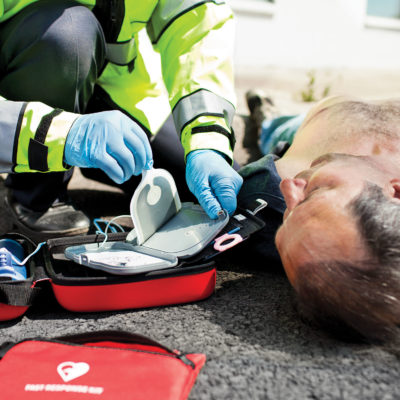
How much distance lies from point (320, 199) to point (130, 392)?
23.3 inches

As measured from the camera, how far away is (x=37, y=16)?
1.55 meters

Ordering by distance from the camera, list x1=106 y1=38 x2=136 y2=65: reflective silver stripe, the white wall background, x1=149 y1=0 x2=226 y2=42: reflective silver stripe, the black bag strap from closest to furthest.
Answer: the black bag strap
x1=149 y1=0 x2=226 y2=42: reflective silver stripe
x1=106 y1=38 x2=136 y2=65: reflective silver stripe
the white wall background

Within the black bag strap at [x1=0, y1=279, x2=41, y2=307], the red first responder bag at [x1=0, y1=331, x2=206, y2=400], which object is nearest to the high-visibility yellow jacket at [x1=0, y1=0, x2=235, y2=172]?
the black bag strap at [x1=0, y1=279, x2=41, y2=307]

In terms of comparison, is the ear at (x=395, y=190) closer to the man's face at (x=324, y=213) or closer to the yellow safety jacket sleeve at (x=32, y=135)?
the man's face at (x=324, y=213)

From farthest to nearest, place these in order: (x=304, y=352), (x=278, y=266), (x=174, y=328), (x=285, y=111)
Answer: (x=285, y=111)
(x=278, y=266)
(x=174, y=328)
(x=304, y=352)

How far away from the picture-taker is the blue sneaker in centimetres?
122

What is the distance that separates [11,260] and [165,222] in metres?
0.45

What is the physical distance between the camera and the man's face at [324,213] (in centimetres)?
97

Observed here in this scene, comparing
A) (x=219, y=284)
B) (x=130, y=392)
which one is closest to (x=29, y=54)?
(x=219, y=284)

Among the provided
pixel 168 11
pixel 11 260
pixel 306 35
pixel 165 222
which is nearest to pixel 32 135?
→ pixel 11 260

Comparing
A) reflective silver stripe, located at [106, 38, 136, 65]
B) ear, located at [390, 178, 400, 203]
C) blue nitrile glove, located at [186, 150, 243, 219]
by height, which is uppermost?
reflective silver stripe, located at [106, 38, 136, 65]

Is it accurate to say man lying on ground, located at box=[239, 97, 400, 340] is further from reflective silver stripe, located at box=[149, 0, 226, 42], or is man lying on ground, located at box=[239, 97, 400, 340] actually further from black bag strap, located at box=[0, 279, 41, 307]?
reflective silver stripe, located at box=[149, 0, 226, 42]

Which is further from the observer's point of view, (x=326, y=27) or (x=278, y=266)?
(x=326, y=27)

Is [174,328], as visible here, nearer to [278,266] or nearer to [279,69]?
[278,266]
